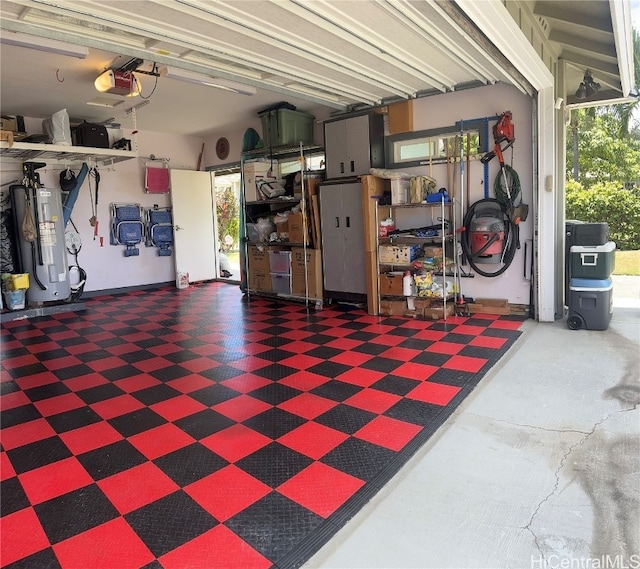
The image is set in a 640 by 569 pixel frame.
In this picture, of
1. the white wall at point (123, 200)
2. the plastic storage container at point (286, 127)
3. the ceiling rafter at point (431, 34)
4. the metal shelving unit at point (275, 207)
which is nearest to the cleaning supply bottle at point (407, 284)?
the metal shelving unit at point (275, 207)

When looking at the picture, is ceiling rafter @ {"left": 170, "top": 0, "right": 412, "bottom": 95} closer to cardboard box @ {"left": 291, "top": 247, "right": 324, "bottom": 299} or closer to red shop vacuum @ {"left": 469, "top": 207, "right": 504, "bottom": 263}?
red shop vacuum @ {"left": 469, "top": 207, "right": 504, "bottom": 263}

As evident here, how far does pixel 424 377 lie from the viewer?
380 cm

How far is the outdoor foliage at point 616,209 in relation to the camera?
35.1 feet

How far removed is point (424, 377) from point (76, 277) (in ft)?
22.2

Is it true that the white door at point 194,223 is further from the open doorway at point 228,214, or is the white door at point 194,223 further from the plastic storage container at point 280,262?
the open doorway at point 228,214

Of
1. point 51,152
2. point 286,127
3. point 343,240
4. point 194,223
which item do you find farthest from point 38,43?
point 194,223

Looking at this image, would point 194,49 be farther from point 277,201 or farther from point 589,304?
point 589,304

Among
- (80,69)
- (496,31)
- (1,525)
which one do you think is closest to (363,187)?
(496,31)

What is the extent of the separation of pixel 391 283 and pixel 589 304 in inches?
89.8

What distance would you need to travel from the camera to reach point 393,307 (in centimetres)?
611

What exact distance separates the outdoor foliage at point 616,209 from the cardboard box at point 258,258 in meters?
8.26

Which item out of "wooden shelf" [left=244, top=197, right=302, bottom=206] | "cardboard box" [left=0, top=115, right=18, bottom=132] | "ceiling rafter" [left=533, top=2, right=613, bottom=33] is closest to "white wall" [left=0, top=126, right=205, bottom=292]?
"cardboard box" [left=0, top=115, right=18, bottom=132]

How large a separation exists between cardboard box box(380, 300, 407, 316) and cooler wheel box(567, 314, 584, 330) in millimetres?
1924

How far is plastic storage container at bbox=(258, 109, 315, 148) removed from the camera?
7191 mm
